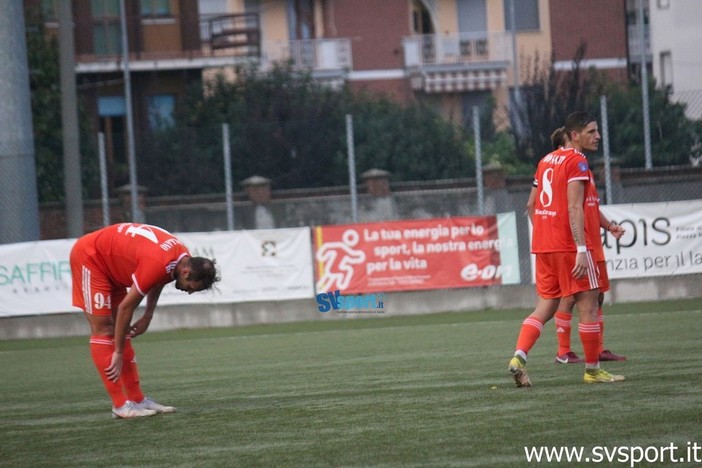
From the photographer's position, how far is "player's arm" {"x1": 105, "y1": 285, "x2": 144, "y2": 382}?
319 inches

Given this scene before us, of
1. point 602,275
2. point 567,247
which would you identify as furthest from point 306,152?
point 567,247

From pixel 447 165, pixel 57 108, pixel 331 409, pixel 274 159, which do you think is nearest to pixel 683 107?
pixel 447 165

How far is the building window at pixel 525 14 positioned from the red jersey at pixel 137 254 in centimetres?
3703

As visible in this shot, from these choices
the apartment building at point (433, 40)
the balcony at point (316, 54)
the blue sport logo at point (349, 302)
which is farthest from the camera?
the apartment building at point (433, 40)

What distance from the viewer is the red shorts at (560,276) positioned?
9.04 meters

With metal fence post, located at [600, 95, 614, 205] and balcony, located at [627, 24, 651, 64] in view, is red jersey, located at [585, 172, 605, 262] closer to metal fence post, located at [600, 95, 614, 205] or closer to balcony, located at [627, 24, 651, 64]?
metal fence post, located at [600, 95, 614, 205]

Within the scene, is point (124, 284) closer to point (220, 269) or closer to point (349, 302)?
point (220, 269)

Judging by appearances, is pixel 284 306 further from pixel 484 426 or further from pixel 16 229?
pixel 484 426

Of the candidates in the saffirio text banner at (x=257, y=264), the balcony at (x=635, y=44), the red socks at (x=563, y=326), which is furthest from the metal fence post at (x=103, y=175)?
the balcony at (x=635, y=44)

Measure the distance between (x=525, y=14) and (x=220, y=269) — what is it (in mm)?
27727

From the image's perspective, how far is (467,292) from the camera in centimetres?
1945

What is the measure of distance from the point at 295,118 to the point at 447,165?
8.79 m

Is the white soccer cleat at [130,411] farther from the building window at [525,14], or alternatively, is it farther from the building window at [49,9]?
the building window at [525,14]

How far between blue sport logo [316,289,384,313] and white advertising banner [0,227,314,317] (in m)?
0.26
